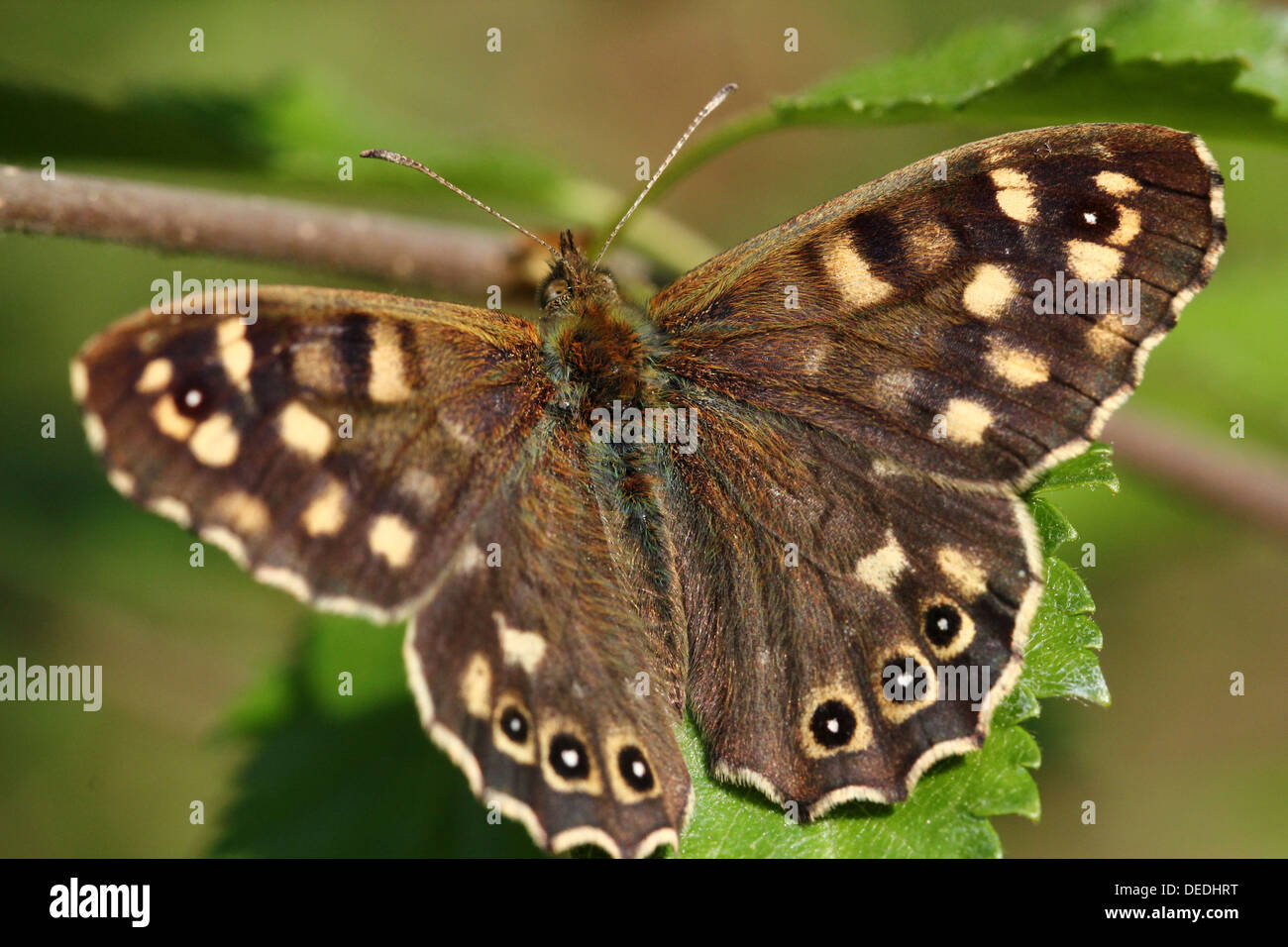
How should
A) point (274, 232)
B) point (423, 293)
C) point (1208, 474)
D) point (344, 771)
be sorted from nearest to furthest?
point (274, 232) → point (1208, 474) → point (344, 771) → point (423, 293)

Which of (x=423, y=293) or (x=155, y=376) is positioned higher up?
(x=423, y=293)

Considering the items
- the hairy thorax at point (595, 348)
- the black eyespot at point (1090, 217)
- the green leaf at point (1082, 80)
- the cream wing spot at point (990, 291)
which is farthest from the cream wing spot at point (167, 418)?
the black eyespot at point (1090, 217)

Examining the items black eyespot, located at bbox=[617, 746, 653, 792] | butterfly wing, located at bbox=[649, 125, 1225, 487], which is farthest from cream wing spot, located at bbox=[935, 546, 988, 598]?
black eyespot, located at bbox=[617, 746, 653, 792]

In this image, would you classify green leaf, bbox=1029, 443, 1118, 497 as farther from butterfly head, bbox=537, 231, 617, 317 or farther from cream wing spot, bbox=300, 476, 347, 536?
cream wing spot, bbox=300, 476, 347, 536

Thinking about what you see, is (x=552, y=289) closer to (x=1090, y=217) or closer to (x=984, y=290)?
(x=984, y=290)

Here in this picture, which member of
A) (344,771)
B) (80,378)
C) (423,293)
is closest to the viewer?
(80,378)

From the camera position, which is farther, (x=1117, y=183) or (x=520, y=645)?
(x=520, y=645)

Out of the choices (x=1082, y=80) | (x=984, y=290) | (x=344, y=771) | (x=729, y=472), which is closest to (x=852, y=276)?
(x=984, y=290)

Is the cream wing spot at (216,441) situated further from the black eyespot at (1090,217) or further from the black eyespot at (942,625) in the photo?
the black eyespot at (1090,217)
